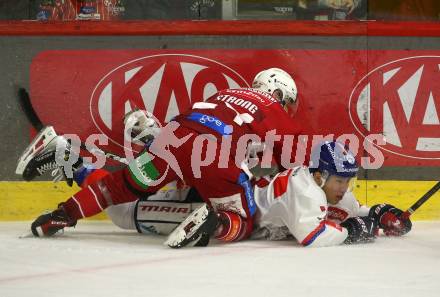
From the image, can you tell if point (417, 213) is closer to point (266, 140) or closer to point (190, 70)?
point (266, 140)

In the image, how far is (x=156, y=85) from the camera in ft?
17.5

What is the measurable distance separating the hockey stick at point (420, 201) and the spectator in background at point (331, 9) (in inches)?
39.8

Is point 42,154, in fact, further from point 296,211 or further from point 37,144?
point 296,211

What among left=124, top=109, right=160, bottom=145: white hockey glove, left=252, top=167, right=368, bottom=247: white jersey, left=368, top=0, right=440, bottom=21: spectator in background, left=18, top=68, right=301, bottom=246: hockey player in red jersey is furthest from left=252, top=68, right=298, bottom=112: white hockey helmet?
left=368, top=0, right=440, bottom=21: spectator in background

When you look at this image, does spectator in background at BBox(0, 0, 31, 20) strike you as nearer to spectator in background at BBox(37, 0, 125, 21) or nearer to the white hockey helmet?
spectator in background at BBox(37, 0, 125, 21)

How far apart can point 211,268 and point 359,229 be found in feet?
3.21

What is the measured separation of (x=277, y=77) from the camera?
492cm

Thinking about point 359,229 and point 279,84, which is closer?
point 359,229

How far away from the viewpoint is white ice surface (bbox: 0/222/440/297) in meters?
3.31

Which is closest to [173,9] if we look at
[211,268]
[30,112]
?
[30,112]

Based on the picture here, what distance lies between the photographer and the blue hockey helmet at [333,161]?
445 centimetres

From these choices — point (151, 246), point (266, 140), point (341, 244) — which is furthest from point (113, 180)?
point (341, 244)

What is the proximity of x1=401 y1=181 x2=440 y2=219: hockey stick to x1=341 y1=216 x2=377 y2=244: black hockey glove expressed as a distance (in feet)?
0.88

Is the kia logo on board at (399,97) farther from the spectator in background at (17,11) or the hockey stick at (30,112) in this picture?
the spectator in background at (17,11)
